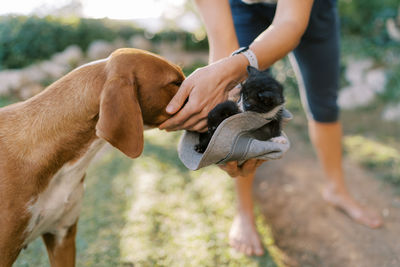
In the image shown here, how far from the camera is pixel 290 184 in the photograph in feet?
12.7

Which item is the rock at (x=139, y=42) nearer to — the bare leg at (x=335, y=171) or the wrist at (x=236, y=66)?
the bare leg at (x=335, y=171)

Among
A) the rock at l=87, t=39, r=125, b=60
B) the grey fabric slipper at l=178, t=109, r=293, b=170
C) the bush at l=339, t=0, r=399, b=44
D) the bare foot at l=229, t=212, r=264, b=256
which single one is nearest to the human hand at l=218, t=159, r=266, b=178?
the grey fabric slipper at l=178, t=109, r=293, b=170

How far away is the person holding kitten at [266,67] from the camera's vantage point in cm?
184

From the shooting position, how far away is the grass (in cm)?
267

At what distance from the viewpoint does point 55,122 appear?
1.78 meters

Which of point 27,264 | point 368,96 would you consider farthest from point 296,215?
point 368,96

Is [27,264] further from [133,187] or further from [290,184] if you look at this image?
[290,184]

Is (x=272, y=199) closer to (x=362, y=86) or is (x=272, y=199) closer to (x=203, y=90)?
(x=203, y=90)

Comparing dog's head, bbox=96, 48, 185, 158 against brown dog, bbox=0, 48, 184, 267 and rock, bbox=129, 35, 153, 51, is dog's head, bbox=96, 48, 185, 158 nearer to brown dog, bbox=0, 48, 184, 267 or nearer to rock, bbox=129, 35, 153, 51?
brown dog, bbox=0, 48, 184, 267

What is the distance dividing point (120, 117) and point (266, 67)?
985 millimetres

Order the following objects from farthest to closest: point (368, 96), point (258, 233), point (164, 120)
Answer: point (368, 96)
point (258, 233)
point (164, 120)

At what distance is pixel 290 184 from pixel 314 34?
1.82 m

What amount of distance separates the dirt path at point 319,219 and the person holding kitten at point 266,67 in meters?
0.16

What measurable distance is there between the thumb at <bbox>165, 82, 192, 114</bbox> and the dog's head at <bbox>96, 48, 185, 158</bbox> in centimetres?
8
